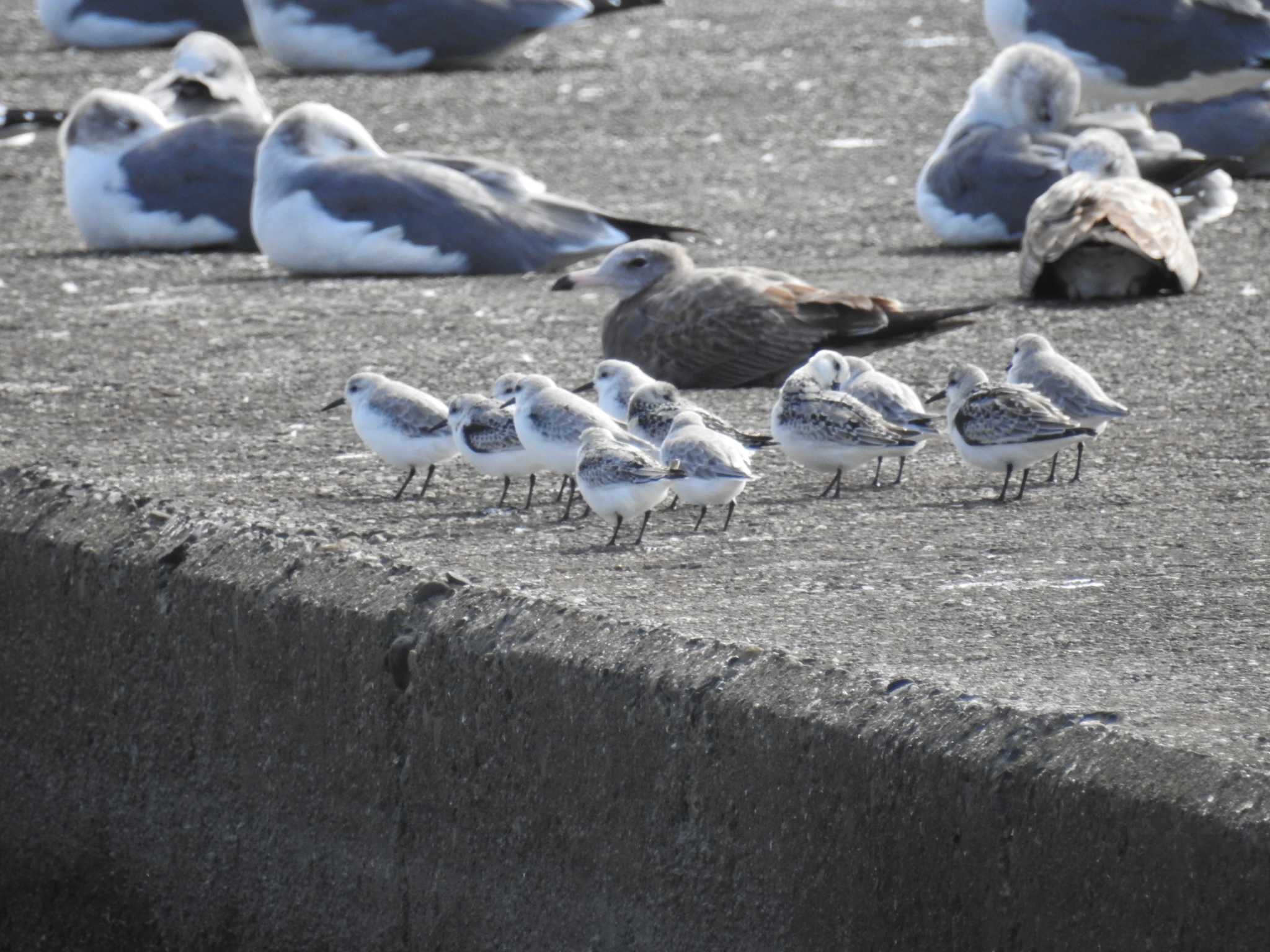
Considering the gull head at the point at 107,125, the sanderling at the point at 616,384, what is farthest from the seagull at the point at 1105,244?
the gull head at the point at 107,125

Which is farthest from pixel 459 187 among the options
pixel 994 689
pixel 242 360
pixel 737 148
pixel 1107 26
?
pixel 994 689

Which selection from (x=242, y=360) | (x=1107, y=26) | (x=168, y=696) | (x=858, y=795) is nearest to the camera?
(x=858, y=795)

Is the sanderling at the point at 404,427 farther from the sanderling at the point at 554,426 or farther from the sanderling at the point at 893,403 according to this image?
the sanderling at the point at 893,403

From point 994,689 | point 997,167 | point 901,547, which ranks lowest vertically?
point 997,167

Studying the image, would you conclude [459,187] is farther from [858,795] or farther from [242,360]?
[858,795]

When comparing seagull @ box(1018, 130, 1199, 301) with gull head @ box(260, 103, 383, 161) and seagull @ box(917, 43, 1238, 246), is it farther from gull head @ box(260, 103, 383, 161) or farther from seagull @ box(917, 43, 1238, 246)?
gull head @ box(260, 103, 383, 161)

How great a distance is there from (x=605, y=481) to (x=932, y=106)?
799 cm

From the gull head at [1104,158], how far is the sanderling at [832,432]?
3267 mm

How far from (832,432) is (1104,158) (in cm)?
353

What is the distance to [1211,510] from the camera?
4.66 m

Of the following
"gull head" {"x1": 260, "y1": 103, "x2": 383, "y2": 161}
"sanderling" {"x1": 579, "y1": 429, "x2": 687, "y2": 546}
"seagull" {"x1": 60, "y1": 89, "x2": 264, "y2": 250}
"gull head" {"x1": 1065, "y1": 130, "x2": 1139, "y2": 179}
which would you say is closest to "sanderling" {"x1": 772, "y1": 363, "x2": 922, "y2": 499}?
"sanderling" {"x1": 579, "y1": 429, "x2": 687, "y2": 546}

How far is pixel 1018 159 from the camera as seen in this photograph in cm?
869

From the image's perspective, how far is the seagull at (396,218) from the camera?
8.31m

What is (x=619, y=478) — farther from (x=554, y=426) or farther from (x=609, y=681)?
(x=609, y=681)
